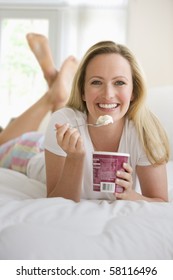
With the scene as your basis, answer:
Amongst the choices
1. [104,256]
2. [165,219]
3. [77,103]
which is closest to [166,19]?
[77,103]

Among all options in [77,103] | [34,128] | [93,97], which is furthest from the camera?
[34,128]

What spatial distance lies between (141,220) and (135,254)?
0.11 metres

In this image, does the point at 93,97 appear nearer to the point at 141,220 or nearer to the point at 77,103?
the point at 77,103

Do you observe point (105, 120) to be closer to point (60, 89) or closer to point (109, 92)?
point (109, 92)

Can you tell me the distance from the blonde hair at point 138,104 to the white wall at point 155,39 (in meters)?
1.58

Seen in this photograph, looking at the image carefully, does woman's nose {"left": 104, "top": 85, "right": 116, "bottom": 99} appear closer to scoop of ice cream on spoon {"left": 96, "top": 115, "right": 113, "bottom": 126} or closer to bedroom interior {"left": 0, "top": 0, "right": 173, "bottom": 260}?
scoop of ice cream on spoon {"left": 96, "top": 115, "right": 113, "bottom": 126}

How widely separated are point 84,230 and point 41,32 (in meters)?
2.57

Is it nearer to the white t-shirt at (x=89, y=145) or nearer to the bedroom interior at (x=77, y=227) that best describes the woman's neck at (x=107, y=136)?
the white t-shirt at (x=89, y=145)

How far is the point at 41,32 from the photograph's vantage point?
122 inches

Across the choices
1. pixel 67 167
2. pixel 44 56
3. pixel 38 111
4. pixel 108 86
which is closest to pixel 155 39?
pixel 44 56

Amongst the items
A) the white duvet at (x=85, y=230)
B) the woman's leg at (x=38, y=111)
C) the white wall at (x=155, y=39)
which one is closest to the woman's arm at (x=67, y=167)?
the white duvet at (x=85, y=230)

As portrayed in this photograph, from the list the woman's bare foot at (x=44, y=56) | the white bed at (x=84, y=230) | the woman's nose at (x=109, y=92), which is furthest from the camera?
the woman's bare foot at (x=44, y=56)

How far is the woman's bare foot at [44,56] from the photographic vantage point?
2361mm
